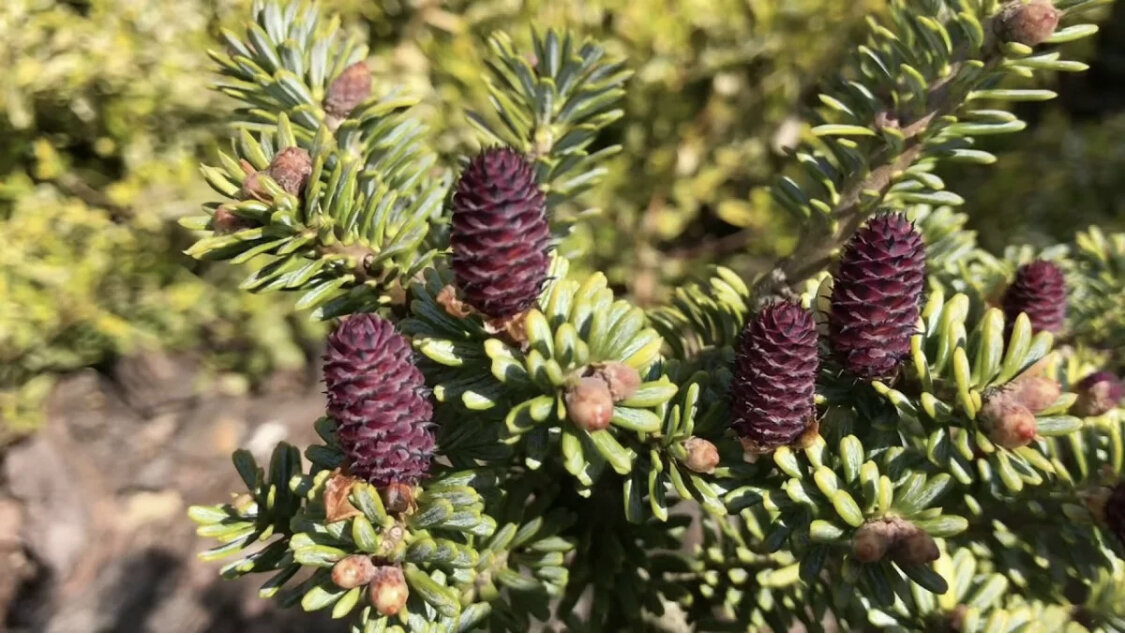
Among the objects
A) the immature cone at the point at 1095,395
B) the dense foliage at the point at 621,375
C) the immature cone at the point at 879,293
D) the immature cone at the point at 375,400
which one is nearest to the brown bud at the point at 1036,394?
the dense foliage at the point at 621,375

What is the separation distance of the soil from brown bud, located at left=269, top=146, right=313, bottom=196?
1502 mm

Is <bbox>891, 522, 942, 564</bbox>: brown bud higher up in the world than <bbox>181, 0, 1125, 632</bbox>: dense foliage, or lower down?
lower down

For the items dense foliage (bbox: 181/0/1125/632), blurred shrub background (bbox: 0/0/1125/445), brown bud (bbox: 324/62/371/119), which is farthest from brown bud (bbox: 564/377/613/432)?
blurred shrub background (bbox: 0/0/1125/445)

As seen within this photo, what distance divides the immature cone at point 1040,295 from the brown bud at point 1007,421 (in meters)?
0.34

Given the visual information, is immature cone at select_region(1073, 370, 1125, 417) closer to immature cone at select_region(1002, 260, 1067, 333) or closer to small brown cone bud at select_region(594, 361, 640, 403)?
immature cone at select_region(1002, 260, 1067, 333)

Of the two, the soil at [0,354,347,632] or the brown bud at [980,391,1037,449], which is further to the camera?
the soil at [0,354,347,632]

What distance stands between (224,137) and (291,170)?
205 centimetres

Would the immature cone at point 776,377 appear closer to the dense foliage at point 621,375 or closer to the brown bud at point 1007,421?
the dense foliage at point 621,375

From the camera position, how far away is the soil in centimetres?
220

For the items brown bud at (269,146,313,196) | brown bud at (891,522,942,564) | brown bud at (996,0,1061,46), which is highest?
brown bud at (996,0,1061,46)

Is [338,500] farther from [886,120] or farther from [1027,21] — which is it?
[1027,21]

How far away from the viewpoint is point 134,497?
2.49 metres

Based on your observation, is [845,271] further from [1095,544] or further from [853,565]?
[1095,544]

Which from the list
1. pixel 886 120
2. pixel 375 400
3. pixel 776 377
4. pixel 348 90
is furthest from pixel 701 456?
pixel 348 90
